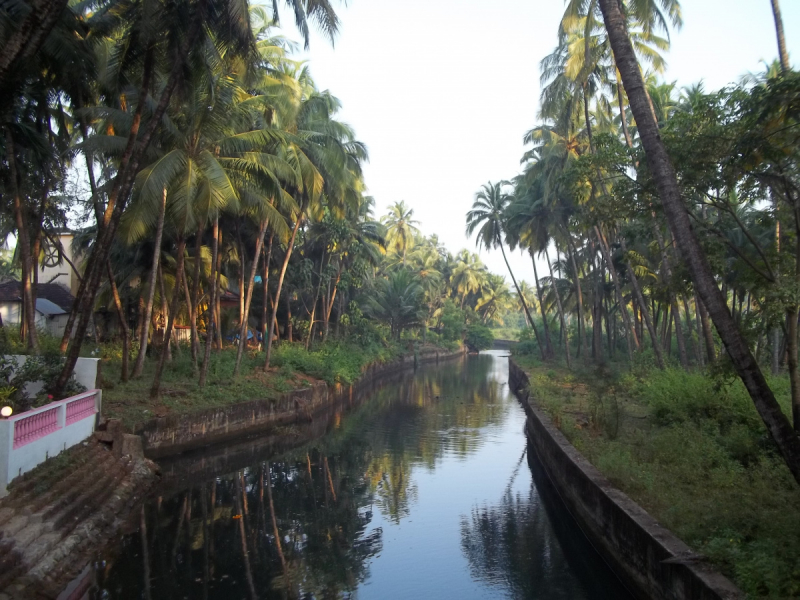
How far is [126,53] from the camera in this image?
14.3m

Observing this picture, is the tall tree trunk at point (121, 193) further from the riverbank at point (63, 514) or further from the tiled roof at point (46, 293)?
the tiled roof at point (46, 293)

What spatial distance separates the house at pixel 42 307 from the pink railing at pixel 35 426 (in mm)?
17402

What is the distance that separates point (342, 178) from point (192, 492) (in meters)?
13.7

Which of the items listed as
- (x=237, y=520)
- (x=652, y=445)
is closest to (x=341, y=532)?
(x=237, y=520)

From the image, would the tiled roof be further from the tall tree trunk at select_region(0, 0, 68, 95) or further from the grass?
the tall tree trunk at select_region(0, 0, 68, 95)

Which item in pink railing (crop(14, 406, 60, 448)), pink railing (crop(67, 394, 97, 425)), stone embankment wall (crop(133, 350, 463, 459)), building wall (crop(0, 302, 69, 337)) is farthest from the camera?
building wall (crop(0, 302, 69, 337))

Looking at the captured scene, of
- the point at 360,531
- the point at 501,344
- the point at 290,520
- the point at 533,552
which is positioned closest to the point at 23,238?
the point at 290,520

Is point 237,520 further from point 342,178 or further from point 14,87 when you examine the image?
point 342,178

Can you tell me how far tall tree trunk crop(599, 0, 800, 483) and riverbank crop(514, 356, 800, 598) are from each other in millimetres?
996

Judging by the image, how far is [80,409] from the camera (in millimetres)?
11852

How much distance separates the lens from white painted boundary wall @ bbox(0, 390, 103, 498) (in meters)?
8.49

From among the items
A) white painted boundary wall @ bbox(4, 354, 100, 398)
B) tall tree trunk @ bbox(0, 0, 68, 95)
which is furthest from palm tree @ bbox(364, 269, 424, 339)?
tall tree trunk @ bbox(0, 0, 68, 95)

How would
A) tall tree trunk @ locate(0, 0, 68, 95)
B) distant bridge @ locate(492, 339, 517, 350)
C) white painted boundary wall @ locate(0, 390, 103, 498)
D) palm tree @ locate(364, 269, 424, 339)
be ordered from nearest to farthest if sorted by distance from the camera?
tall tree trunk @ locate(0, 0, 68, 95) < white painted boundary wall @ locate(0, 390, 103, 498) < palm tree @ locate(364, 269, 424, 339) < distant bridge @ locate(492, 339, 517, 350)

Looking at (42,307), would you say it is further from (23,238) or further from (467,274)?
(467,274)
